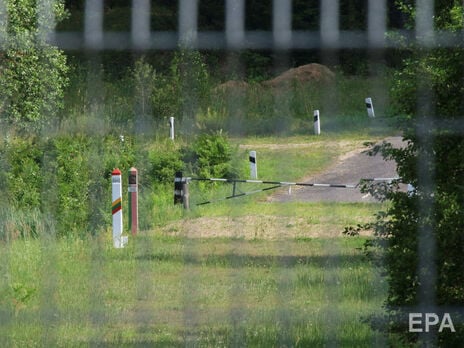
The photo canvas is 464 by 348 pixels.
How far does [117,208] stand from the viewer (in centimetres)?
342

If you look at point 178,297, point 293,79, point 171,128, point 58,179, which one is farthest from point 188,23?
point 58,179

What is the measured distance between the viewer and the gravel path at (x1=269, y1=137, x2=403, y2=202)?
276cm

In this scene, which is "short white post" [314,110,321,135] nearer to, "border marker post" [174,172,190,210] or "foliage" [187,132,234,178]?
"foliage" [187,132,234,178]

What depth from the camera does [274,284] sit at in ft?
9.77

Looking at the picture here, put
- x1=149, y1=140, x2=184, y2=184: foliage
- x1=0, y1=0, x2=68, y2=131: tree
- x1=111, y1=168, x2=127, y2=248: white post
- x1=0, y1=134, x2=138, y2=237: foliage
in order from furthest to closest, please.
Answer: x1=111, y1=168, x2=127, y2=248: white post < x1=149, y1=140, x2=184, y2=184: foliage < x1=0, y1=134, x2=138, y2=237: foliage < x1=0, y1=0, x2=68, y2=131: tree

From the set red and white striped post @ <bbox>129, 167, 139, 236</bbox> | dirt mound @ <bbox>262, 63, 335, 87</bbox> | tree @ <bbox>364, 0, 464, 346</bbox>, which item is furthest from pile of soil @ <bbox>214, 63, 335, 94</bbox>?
red and white striped post @ <bbox>129, 167, 139, 236</bbox>

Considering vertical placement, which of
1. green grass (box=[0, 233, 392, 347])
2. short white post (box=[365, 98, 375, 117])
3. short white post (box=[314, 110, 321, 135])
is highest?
short white post (box=[365, 98, 375, 117])

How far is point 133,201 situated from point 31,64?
922 mm

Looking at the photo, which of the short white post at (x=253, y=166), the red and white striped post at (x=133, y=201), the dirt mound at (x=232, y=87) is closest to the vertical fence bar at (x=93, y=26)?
the dirt mound at (x=232, y=87)

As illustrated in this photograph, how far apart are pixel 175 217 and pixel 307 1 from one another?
41.4 inches

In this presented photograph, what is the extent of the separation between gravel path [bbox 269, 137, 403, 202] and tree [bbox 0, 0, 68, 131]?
24.7 inches

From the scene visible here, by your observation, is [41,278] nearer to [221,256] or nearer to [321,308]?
[221,256]

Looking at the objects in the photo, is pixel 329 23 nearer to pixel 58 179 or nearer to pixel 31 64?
pixel 31 64

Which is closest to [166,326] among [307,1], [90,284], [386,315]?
[90,284]
